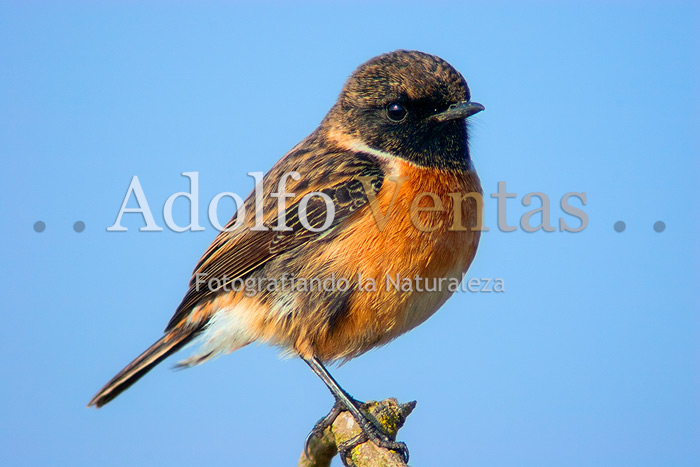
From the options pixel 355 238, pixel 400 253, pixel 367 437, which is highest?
pixel 355 238

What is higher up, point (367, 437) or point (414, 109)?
point (414, 109)

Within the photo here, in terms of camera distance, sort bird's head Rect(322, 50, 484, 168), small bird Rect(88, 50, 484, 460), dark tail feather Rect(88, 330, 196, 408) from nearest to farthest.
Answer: small bird Rect(88, 50, 484, 460)
bird's head Rect(322, 50, 484, 168)
dark tail feather Rect(88, 330, 196, 408)

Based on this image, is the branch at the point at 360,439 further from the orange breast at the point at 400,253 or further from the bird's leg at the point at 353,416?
the orange breast at the point at 400,253

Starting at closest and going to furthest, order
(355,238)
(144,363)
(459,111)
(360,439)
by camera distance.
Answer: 1. (355,238)
2. (360,439)
3. (459,111)
4. (144,363)

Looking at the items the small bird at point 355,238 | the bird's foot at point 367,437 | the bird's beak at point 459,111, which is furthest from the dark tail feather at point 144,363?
the bird's beak at point 459,111

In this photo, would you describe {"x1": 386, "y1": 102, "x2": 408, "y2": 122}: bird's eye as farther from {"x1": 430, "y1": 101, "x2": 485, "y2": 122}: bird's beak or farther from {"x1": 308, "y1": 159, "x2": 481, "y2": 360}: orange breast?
{"x1": 308, "y1": 159, "x2": 481, "y2": 360}: orange breast

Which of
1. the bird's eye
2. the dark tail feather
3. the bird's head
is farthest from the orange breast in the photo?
the dark tail feather

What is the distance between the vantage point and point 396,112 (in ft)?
20.2

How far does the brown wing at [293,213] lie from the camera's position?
19.5 ft

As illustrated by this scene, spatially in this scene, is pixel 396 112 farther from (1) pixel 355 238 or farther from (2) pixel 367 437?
(2) pixel 367 437

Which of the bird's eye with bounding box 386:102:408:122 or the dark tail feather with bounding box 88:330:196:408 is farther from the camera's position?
the dark tail feather with bounding box 88:330:196:408

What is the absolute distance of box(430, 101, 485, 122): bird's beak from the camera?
596 cm

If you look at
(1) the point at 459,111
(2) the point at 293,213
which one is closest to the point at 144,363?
(2) the point at 293,213

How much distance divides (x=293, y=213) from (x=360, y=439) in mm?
1773
